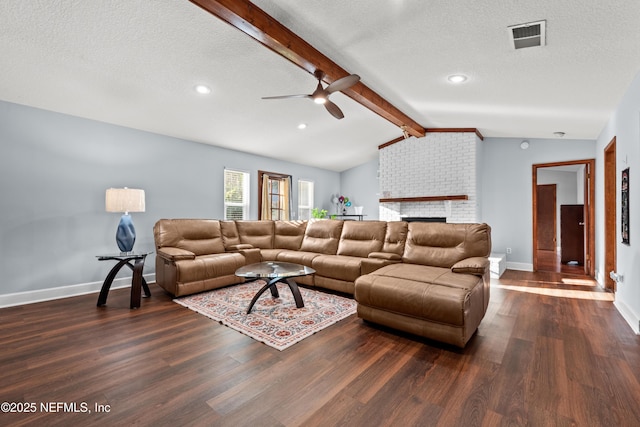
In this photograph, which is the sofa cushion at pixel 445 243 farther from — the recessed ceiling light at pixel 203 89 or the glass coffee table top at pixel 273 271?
the recessed ceiling light at pixel 203 89

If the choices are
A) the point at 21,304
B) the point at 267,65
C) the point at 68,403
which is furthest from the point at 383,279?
the point at 21,304

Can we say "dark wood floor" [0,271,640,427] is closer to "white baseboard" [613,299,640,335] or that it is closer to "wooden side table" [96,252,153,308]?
"white baseboard" [613,299,640,335]

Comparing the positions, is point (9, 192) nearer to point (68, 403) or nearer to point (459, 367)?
point (68, 403)

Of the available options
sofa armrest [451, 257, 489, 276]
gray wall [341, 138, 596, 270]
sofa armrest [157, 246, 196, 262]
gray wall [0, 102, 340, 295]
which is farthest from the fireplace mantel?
sofa armrest [157, 246, 196, 262]

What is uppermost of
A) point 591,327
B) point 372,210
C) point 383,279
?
point 372,210

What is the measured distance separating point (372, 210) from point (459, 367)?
240 inches

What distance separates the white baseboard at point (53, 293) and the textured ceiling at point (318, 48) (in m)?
2.26

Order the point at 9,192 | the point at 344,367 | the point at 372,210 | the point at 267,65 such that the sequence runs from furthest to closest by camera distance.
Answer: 1. the point at 372,210
2. the point at 9,192
3. the point at 267,65
4. the point at 344,367

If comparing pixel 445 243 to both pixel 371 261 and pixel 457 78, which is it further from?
pixel 457 78

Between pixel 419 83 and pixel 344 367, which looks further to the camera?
pixel 419 83

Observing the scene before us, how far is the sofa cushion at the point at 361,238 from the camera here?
13.6 feet

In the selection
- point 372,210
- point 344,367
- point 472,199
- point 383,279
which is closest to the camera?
point 344,367

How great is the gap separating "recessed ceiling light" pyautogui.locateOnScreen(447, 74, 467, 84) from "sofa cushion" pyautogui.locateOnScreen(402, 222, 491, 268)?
165 centimetres

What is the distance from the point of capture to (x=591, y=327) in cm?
275
